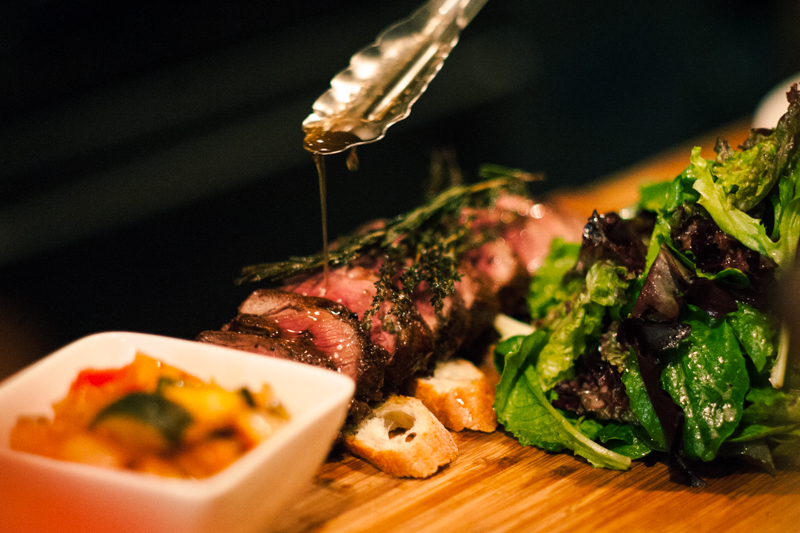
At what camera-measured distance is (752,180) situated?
2182 mm

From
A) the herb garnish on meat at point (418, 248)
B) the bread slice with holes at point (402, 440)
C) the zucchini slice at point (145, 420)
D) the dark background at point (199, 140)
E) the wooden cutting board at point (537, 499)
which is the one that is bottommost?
the wooden cutting board at point (537, 499)

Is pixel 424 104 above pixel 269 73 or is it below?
below

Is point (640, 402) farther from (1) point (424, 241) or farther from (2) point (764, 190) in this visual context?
A: (1) point (424, 241)

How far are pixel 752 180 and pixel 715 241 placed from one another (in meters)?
0.22

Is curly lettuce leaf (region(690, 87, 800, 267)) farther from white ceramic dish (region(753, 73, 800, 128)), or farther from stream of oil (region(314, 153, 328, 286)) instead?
white ceramic dish (region(753, 73, 800, 128))

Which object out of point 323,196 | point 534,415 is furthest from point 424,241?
point 534,415

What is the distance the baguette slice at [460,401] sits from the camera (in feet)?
8.15

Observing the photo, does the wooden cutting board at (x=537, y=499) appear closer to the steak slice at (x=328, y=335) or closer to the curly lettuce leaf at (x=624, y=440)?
the curly lettuce leaf at (x=624, y=440)

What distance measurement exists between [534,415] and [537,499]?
1.21ft

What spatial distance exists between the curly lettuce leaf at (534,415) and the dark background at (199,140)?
215cm

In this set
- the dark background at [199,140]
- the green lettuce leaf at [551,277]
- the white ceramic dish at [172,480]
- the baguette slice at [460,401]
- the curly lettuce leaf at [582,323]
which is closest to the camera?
the white ceramic dish at [172,480]

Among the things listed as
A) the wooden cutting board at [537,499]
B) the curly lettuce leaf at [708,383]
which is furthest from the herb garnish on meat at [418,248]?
the curly lettuce leaf at [708,383]

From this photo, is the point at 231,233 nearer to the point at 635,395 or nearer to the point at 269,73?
the point at 269,73

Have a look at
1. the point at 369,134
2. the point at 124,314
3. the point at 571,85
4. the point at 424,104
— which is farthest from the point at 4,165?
the point at 571,85
